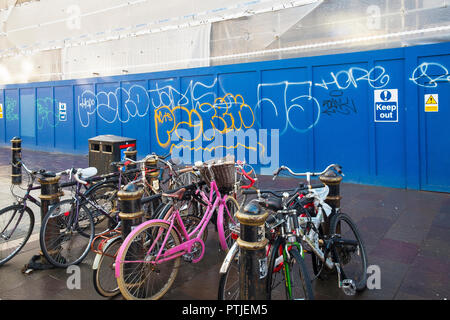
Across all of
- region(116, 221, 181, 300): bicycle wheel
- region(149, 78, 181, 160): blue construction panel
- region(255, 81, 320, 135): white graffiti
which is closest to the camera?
Answer: region(116, 221, 181, 300): bicycle wheel

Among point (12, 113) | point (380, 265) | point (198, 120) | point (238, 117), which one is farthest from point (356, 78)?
point (12, 113)

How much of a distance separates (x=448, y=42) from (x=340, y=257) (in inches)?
217

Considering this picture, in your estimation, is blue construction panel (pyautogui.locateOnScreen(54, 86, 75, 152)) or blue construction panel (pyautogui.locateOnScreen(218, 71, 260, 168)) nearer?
blue construction panel (pyautogui.locateOnScreen(218, 71, 260, 168))

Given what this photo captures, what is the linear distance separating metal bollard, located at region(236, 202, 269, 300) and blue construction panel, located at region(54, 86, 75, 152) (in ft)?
42.5

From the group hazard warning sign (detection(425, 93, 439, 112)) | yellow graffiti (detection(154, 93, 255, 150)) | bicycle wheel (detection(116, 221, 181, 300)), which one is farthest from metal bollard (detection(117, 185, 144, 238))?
yellow graffiti (detection(154, 93, 255, 150))

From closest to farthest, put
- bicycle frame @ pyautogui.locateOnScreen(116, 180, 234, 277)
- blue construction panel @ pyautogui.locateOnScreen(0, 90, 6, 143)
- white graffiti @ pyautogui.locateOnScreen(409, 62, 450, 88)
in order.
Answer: bicycle frame @ pyautogui.locateOnScreen(116, 180, 234, 277) < white graffiti @ pyautogui.locateOnScreen(409, 62, 450, 88) < blue construction panel @ pyautogui.locateOnScreen(0, 90, 6, 143)

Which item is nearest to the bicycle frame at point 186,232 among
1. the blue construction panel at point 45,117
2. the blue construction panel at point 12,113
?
the blue construction panel at point 45,117

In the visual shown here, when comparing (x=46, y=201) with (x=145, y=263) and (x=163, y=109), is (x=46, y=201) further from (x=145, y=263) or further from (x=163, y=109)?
(x=163, y=109)

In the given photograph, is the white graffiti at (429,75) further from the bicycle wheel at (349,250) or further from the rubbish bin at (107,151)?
the rubbish bin at (107,151)

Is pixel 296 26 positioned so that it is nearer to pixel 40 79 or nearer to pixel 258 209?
pixel 258 209

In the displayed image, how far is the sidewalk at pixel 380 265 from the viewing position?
3289 mm

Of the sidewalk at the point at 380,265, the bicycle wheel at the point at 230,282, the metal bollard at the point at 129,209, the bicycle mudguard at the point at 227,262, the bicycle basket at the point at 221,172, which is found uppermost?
the bicycle basket at the point at 221,172

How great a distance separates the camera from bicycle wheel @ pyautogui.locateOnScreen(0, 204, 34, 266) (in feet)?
12.8

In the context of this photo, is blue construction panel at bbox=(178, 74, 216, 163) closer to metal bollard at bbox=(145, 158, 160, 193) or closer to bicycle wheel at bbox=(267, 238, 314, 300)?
metal bollard at bbox=(145, 158, 160, 193)
